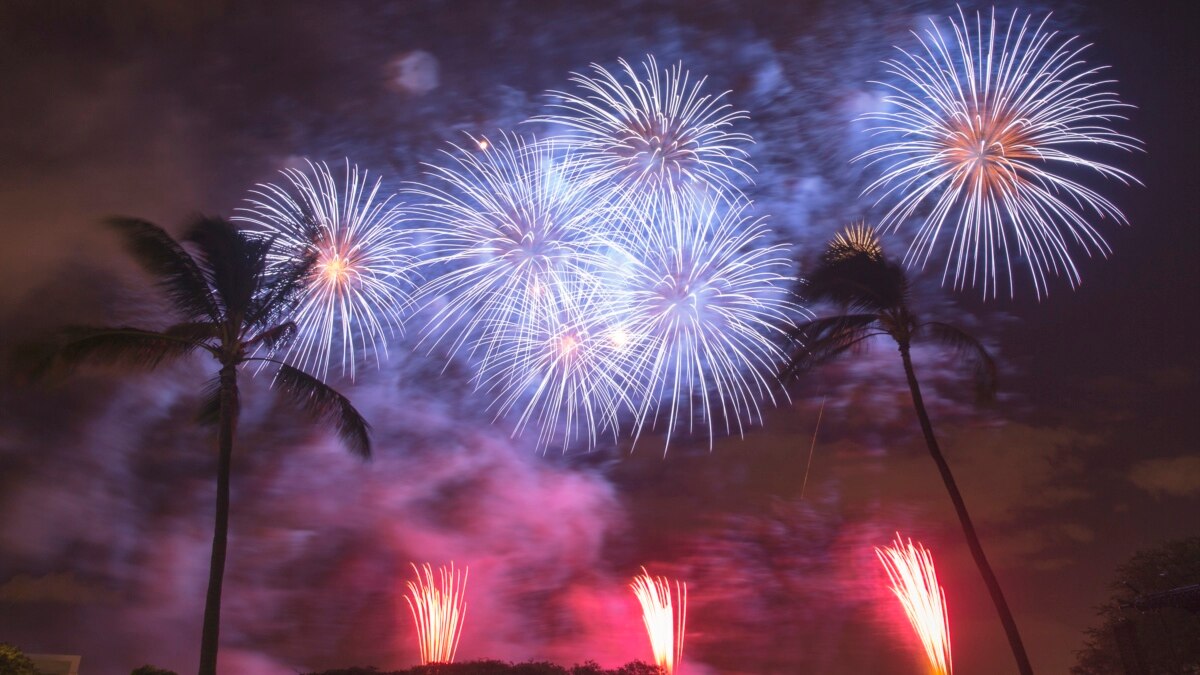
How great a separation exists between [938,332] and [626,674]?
47.9 ft

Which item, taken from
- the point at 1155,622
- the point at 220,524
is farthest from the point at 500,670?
the point at 1155,622

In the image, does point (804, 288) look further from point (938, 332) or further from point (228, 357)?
point (228, 357)

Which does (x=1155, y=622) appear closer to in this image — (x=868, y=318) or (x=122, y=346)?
(x=868, y=318)

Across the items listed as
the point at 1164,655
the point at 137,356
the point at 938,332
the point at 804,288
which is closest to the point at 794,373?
the point at 804,288

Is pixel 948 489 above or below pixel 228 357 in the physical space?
below

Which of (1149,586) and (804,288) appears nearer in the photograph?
(804,288)

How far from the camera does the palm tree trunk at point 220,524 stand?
17750 mm

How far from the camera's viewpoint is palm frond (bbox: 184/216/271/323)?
2019cm

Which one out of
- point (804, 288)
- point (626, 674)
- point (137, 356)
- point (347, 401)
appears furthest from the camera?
point (626, 674)

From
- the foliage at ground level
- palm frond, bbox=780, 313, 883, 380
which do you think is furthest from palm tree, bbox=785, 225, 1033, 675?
the foliage at ground level

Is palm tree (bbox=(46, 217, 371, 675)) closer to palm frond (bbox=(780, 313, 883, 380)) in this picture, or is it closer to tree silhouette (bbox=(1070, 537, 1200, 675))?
palm frond (bbox=(780, 313, 883, 380))

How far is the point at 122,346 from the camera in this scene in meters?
18.9

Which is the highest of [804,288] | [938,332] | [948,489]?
[804,288]

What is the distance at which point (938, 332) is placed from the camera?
22.5m
